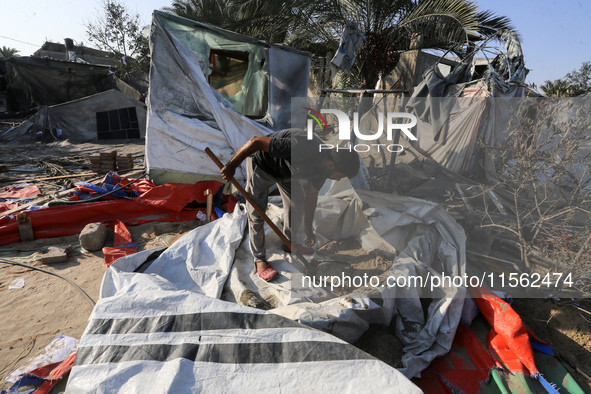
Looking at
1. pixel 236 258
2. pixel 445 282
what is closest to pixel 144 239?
pixel 236 258

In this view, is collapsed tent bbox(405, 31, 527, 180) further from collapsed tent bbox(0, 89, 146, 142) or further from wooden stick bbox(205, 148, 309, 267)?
collapsed tent bbox(0, 89, 146, 142)

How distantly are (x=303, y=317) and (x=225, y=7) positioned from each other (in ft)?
30.4

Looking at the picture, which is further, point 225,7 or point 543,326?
point 225,7

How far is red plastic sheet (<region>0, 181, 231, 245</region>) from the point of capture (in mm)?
3398

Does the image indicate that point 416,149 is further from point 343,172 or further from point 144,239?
point 144,239

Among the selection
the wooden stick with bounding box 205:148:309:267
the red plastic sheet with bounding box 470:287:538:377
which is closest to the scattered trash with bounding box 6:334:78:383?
the wooden stick with bounding box 205:148:309:267

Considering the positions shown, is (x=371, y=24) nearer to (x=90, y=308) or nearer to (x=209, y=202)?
(x=209, y=202)

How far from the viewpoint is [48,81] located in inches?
450

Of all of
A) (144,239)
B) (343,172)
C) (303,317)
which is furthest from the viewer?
(144,239)

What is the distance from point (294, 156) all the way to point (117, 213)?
246 centimetres

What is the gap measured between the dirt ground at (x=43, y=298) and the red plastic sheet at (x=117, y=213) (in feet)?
0.49

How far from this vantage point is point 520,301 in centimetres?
229

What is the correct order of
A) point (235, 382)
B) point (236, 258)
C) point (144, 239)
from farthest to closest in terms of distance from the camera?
point (144, 239) < point (236, 258) < point (235, 382)

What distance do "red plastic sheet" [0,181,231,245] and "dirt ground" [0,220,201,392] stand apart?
0.49 ft
